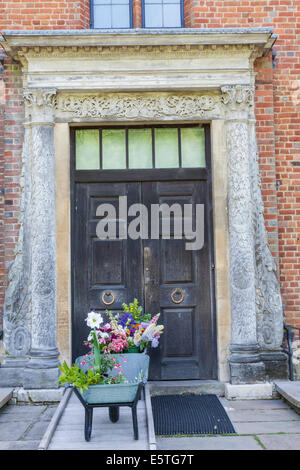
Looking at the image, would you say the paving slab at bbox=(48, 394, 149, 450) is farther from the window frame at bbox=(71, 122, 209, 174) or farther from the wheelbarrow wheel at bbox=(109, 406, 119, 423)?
the window frame at bbox=(71, 122, 209, 174)

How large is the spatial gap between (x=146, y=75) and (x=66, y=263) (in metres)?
2.56

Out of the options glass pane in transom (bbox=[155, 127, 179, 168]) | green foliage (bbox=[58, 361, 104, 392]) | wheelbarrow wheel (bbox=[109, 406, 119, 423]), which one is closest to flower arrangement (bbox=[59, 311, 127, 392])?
green foliage (bbox=[58, 361, 104, 392])

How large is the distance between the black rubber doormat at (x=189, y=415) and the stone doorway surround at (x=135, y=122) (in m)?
0.53

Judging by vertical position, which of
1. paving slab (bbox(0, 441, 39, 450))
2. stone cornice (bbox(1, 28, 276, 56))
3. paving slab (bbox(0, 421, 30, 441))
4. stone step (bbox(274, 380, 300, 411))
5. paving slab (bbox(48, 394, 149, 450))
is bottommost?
paving slab (bbox(0, 441, 39, 450))

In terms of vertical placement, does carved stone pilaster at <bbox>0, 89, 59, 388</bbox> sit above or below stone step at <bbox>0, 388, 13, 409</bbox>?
above

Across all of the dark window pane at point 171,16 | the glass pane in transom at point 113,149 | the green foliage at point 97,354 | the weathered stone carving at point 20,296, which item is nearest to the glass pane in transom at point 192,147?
the glass pane in transom at point 113,149

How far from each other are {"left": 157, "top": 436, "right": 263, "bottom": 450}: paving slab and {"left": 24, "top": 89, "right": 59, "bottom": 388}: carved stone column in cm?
182

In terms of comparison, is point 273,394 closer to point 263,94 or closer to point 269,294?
point 269,294

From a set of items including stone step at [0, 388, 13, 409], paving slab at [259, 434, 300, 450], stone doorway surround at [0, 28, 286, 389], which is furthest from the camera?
stone doorway surround at [0, 28, 286, 389]

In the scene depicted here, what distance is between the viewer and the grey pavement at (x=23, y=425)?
4.53m

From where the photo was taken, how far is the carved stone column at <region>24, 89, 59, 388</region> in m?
5.83

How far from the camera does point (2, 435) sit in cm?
475

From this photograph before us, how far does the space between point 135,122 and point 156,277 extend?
2.00 metres

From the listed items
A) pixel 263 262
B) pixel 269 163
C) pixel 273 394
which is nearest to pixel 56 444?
pixel 273 394
